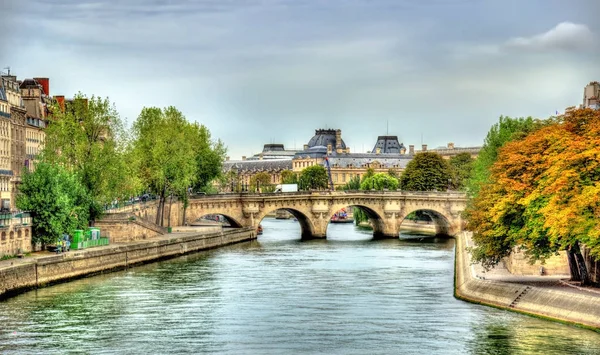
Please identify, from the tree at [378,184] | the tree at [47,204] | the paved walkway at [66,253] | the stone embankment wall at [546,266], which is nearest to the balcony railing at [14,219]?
the tree at [47,204]

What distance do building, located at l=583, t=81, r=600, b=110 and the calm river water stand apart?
65.7 ft

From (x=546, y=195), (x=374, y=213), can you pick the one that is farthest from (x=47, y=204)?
(x=374, y=213)

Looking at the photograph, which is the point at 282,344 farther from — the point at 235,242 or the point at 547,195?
the point at 235,242

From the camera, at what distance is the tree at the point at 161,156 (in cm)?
11875

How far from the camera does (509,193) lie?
2712 inches

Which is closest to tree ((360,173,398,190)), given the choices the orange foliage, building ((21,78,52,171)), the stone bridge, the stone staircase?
the stone bridge

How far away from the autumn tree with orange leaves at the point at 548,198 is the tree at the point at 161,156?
163 feet

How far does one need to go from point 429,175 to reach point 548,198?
11046 centimetres

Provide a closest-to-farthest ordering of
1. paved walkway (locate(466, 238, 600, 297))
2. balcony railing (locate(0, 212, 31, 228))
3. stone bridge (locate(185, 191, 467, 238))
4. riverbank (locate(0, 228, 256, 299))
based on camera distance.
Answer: paved walkway (locate(466, 238, 600, 297)) → riverbank (locate(0, 228, 256, 299)) → balcony railing (locate(0, 212, 31, 228)) → stone bridge (locate(185, 191, 467, 238))

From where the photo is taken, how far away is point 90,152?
330 feet

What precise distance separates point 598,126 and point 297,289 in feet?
78.9

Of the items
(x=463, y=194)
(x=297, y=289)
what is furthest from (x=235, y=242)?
(x=297, y=289)

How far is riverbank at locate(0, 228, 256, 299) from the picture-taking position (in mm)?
70938

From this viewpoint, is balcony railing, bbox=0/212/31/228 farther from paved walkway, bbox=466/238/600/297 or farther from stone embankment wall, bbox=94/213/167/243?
paved walkway, bbox=466/238/600/297
